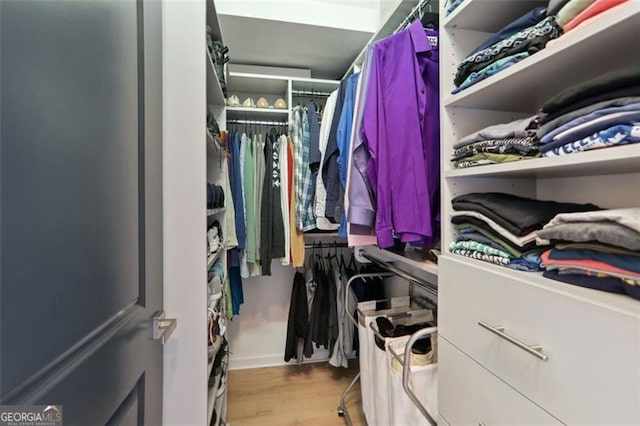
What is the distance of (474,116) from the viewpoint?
2.98 ft

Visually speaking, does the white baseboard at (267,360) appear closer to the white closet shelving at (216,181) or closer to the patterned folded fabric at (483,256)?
the white closet shelving at (216,181)

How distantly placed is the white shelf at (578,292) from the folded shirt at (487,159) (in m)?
0.27

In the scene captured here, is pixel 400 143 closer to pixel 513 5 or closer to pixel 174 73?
pixel 513 5

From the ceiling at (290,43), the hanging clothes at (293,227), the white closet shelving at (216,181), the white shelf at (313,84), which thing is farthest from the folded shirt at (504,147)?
the white shelf at (313,84)

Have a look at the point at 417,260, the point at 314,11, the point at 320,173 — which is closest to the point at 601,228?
the point at 417,260

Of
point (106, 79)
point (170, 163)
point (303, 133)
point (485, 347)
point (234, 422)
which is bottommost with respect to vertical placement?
point (234, 422)

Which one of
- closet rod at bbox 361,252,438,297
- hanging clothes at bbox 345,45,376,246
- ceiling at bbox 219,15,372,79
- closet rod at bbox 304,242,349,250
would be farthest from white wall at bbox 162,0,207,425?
closet rod at bbox 304,242,349,250

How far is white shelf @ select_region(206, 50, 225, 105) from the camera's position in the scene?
1.15 metres

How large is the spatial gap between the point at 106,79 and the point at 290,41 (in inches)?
62.1

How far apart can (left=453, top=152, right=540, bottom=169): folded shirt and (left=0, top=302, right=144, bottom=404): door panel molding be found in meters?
0.93

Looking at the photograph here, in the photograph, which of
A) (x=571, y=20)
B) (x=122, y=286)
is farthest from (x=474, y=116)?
(x=122, y=286)

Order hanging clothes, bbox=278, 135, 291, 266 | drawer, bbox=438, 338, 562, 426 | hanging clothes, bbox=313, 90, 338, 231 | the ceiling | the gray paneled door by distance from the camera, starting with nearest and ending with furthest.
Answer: the gray paneled door, drawer, bbox=438, 338, 562, 426, hanging clothes, bbox=313, 90, 338, 231, the ceiling, hanging clothes, bbox=278, 135, 291, 266

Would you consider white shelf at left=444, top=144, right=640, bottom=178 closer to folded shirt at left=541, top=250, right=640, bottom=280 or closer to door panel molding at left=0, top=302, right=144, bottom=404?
folded shirt at left=541, top=250, right=640, bottom=280

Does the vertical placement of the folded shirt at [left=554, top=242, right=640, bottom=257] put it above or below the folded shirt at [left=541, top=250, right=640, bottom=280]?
above
